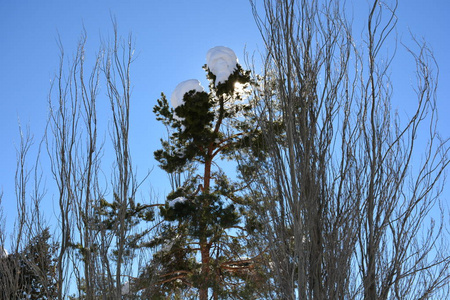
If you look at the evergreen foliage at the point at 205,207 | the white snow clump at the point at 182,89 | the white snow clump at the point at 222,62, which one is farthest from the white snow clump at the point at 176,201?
the white snow clump at the point at 222,62

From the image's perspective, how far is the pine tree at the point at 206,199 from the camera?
28.2 ft

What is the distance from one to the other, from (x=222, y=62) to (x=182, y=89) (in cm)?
104

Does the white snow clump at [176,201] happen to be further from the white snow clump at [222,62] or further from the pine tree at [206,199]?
the white snow clump at [222,62]

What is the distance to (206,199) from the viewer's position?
28.7 feet

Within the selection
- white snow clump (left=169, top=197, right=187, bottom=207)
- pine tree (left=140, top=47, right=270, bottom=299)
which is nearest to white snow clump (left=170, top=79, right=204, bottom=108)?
pine tree (left=140, top=47, right=270, bottom=299)

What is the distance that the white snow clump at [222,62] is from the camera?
936cm

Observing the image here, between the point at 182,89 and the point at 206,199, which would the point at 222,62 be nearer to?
the point at 182,89

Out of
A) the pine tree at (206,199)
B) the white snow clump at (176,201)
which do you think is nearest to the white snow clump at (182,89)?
the pine tree at (206,199)

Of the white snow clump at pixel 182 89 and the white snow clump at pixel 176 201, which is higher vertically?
the white snow clump at pixel 182 89

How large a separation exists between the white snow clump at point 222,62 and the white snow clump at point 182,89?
0.47 meters

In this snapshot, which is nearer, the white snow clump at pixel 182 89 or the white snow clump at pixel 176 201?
the white snow clump at pixel 176 201

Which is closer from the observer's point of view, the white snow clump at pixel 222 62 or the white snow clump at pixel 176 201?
the white snow clump at pixel 176 201

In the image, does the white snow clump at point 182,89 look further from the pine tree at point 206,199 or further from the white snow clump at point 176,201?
the white snow clump at point 176,201

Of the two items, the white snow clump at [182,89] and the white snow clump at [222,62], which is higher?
the white snow clump at [222,62]
